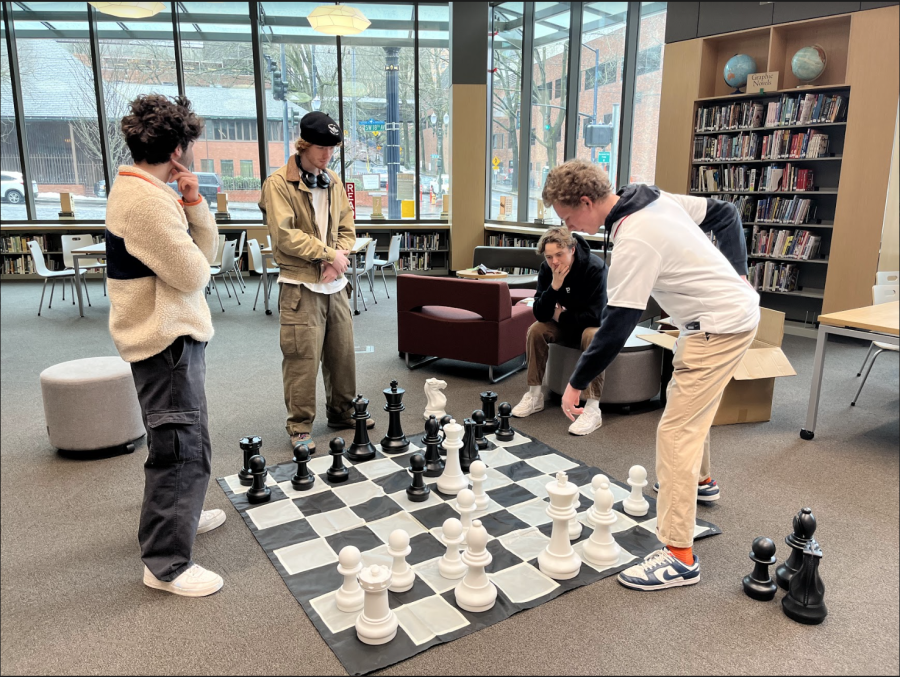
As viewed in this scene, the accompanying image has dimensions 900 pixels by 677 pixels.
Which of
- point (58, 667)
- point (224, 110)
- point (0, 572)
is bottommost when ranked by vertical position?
point (58, 667)

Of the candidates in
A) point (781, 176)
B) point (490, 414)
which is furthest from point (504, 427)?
point (781, 176)

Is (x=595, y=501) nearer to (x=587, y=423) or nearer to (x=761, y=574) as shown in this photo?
(x=761, y=574)

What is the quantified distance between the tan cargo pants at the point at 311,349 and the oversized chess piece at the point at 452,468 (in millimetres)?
866

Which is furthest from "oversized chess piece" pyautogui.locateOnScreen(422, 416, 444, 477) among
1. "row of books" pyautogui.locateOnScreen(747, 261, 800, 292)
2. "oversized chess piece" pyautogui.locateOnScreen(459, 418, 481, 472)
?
"row of books" pyautogui.locateOnScreen(747, 261, 800, 292)

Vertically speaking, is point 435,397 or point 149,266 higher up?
point 149,266

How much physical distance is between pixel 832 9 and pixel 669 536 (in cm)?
523

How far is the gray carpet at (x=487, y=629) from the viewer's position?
98cm

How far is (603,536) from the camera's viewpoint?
227 cm

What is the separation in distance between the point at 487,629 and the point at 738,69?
5953 millimetres

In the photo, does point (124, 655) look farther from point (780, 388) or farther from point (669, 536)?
point (780, 388)

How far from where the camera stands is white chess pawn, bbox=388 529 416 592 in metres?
2.01

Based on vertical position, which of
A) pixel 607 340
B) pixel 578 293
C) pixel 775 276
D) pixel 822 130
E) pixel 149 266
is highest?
pixel 822 130

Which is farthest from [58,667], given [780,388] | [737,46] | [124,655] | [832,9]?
[737,46]

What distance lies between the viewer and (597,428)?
11.6 ft
